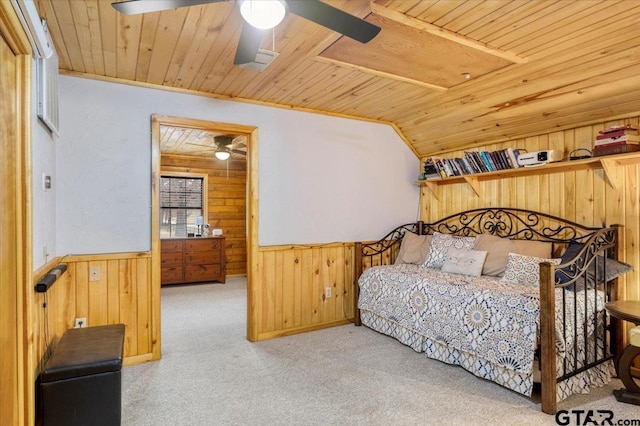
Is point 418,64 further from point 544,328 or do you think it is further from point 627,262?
point 627,262

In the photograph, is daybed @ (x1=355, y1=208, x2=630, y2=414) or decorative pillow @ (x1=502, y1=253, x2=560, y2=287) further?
decorative pillow @ (x1=502, y1=253, x2=560, y2=287)

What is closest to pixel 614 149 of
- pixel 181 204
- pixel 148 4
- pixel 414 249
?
pixel 414 249

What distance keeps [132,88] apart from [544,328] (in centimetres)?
350

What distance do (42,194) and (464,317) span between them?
117 inches

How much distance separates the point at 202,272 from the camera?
20.5ft

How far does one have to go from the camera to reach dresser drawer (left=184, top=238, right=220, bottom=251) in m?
6.14

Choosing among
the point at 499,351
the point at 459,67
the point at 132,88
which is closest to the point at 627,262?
the point at 499,351

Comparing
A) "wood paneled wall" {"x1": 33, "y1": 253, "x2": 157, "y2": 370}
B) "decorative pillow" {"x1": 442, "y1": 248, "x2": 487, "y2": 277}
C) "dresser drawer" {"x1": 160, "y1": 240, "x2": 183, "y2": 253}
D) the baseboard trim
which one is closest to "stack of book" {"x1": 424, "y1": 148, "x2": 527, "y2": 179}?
"decorative pillow" {"x1": 442, "y1": 248, "x2": 487, "y2": 277}

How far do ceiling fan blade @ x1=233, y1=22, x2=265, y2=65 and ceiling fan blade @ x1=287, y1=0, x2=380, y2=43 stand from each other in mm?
319

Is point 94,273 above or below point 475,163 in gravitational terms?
below

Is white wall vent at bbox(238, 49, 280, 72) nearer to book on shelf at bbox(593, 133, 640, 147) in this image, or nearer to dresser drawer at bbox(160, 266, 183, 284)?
book on shelf at bbox(593, 133, 640, 147)

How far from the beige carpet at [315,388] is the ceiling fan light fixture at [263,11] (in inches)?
83.4

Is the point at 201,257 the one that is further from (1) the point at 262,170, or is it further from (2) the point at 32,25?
(2) the point at 32,25

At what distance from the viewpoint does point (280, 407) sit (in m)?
2.31
